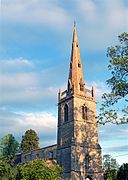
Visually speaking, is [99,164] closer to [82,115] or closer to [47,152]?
[82,115]

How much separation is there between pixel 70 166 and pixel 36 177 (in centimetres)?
Answer: 2695

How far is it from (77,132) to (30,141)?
30.0 meters

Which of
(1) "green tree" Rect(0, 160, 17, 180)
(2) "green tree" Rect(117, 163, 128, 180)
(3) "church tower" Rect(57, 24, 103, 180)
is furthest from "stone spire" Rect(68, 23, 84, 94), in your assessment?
(1) "green tree" Rect(0, 160, 17, 180)

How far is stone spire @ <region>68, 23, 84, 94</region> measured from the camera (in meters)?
60.9

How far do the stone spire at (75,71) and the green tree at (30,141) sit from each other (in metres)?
25.8

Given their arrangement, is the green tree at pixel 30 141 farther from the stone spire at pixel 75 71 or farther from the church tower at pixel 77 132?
the stone spire at pixel 75 71

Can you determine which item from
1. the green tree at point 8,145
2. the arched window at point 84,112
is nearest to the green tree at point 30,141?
the green tree at point 8,145

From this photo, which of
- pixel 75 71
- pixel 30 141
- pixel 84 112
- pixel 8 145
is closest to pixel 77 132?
pixel 84 112

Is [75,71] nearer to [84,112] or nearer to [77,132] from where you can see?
[84,112]

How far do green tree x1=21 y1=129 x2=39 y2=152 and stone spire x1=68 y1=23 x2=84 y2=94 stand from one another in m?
25.8

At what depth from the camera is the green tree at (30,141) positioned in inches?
3243

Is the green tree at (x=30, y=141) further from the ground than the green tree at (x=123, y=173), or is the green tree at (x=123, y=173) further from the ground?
the green tree at (x=30, y=141)

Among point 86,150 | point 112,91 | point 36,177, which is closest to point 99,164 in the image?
point 86,150

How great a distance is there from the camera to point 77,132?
56250 millimetres
